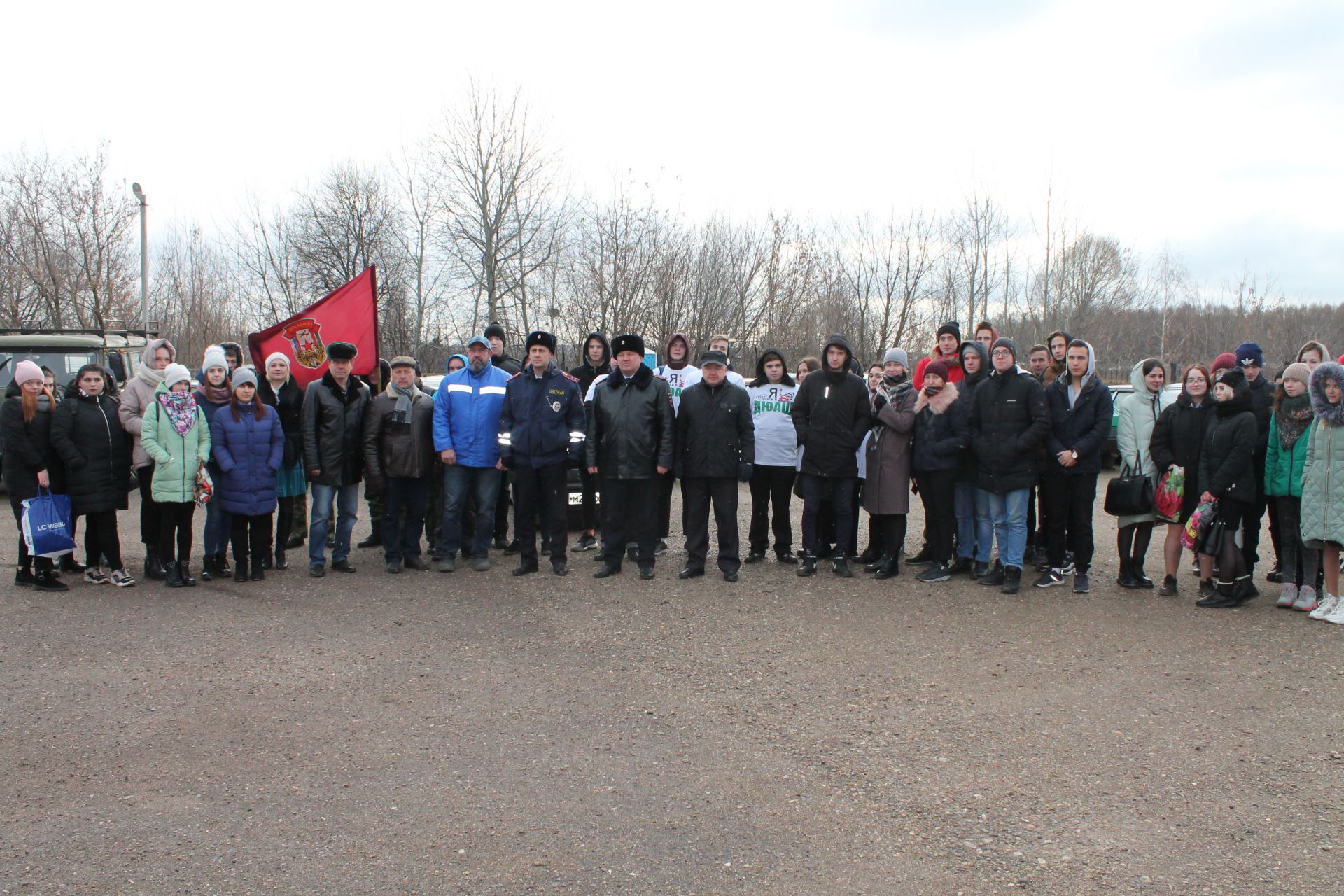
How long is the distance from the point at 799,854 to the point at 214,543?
257 inches

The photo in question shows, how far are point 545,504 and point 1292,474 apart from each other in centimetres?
610

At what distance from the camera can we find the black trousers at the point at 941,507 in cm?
848

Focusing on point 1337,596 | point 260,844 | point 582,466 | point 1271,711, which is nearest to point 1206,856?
point 1271,711

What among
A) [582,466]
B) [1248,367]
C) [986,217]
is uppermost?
[986,217]

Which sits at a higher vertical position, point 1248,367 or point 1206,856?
point 1248,367

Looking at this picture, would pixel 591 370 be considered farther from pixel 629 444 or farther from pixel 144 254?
pixel 144 254

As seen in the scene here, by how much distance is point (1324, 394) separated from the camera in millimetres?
7008

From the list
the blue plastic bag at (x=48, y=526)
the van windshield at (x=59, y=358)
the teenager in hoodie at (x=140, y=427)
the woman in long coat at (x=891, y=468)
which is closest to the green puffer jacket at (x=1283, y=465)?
the woman in long coat at (x=891, y=468)

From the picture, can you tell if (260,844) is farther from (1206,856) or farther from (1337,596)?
(1337,596)

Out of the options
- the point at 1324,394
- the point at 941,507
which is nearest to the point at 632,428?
the point at 941,507

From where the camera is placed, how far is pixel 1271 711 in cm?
521

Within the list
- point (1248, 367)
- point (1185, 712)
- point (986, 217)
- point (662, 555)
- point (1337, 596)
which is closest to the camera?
point (1185, 712)

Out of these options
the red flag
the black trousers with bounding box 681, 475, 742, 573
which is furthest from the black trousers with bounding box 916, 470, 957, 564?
the red flag

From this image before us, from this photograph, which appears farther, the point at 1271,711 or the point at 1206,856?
the point at 1271,711
